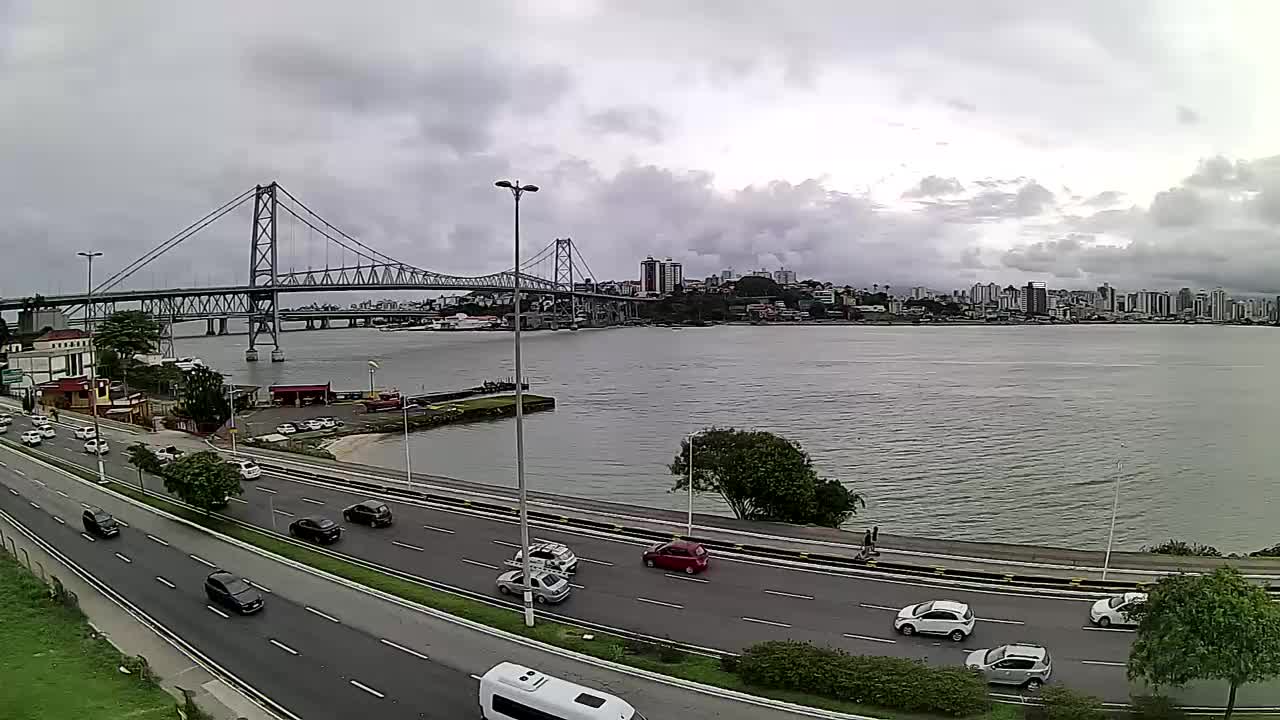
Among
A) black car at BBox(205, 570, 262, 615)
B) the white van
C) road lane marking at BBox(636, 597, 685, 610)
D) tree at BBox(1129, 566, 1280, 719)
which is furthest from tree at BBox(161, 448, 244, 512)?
tree at BBox(1129, 566, 1280, 719)

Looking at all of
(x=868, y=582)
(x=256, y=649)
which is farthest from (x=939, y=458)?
(x=256, y=649)

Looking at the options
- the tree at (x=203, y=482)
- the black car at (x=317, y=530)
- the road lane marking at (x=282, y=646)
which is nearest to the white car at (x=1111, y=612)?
the road lane marking at (x=282, y=646)

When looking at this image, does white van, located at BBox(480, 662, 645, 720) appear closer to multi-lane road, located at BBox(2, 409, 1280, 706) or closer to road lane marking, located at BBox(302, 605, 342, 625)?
multi-lane road, located at BBox(2, 409, 1280, 706)

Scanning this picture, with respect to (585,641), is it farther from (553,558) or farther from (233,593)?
(233,593)

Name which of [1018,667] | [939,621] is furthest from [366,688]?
[1018,667]

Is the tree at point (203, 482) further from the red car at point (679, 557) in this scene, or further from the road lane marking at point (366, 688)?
the red car at point (679, 557)

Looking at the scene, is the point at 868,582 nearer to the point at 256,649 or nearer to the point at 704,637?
the point at 704,637
